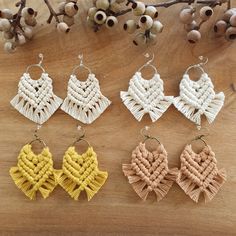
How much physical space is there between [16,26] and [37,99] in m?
0.14

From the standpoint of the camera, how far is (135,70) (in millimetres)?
872

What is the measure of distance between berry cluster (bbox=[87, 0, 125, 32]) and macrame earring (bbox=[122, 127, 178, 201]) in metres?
0.24

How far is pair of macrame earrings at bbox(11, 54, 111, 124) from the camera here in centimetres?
86

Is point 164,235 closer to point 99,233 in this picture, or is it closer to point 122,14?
point 99,233

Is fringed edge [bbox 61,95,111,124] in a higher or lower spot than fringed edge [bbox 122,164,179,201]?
higher

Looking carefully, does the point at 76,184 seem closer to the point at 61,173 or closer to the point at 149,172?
the point at 61,173

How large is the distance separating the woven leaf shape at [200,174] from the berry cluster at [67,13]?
323 mm

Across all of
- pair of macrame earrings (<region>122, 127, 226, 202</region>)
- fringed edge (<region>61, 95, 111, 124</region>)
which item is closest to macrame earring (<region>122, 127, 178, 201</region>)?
pair of macrame earrings (<region>122, 127, 226, 202</region>)

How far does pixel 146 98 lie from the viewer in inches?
33.5

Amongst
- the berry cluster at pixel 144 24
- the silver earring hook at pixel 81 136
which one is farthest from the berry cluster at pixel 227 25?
the silver earring hook at pixel 81 136

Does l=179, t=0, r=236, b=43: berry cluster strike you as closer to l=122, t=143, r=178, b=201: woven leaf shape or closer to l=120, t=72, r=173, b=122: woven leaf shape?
l=120, t=72, r=173, b=122: woven leaf shape

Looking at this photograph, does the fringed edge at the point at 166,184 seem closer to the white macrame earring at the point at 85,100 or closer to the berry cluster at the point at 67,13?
the white macrame earring at the point at 85,100

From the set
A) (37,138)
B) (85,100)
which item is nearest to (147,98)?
(85,100)

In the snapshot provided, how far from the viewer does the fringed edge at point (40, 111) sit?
0.87 meters
